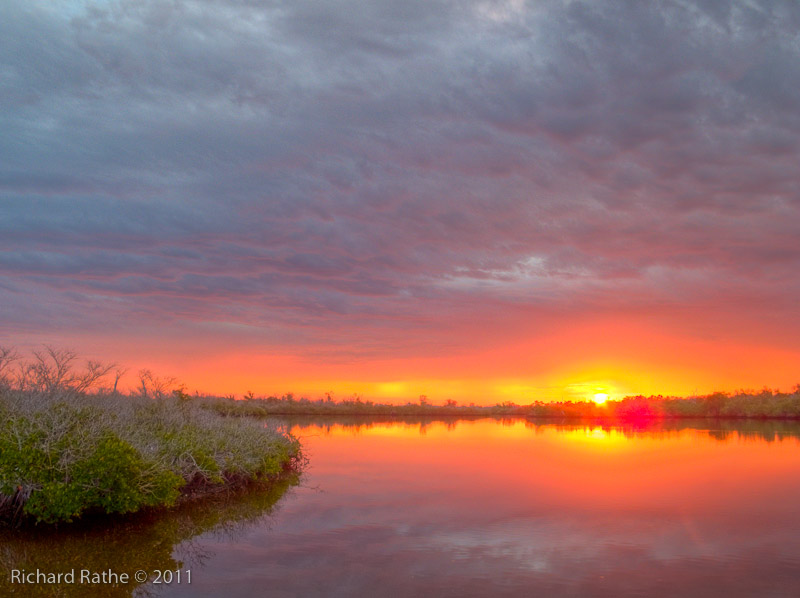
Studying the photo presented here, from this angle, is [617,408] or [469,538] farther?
[617,408]

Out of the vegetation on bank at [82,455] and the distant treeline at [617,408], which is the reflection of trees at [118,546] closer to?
the vegetation on bank at [82,455]

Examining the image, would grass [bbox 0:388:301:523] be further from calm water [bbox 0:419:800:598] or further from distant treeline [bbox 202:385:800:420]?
distant treeline [bbox 202:385:800:420]

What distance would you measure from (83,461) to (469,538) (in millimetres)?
8429

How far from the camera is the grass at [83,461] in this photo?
1363cm

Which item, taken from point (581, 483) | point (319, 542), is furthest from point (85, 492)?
point (581, 483)

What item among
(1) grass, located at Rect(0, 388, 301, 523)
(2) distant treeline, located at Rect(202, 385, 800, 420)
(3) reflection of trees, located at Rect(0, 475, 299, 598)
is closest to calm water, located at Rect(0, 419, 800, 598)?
(3) reflection of trees, located at Rect(0, 475, 299, 598)

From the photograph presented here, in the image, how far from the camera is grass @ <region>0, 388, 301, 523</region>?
1363cm

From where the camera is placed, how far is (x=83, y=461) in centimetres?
1409

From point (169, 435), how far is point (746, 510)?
16.0m

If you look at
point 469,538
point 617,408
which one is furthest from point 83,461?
point 617,408

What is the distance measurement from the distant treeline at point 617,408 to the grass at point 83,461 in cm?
5318

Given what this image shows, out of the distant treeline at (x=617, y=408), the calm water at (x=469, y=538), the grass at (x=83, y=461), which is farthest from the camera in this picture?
the distant treeline at (x=617, y=408)

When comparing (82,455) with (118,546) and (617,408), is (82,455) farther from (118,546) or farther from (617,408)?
(617,408)

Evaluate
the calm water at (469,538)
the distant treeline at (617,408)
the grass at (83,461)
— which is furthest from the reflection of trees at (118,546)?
the distant treeline at (617,408)
